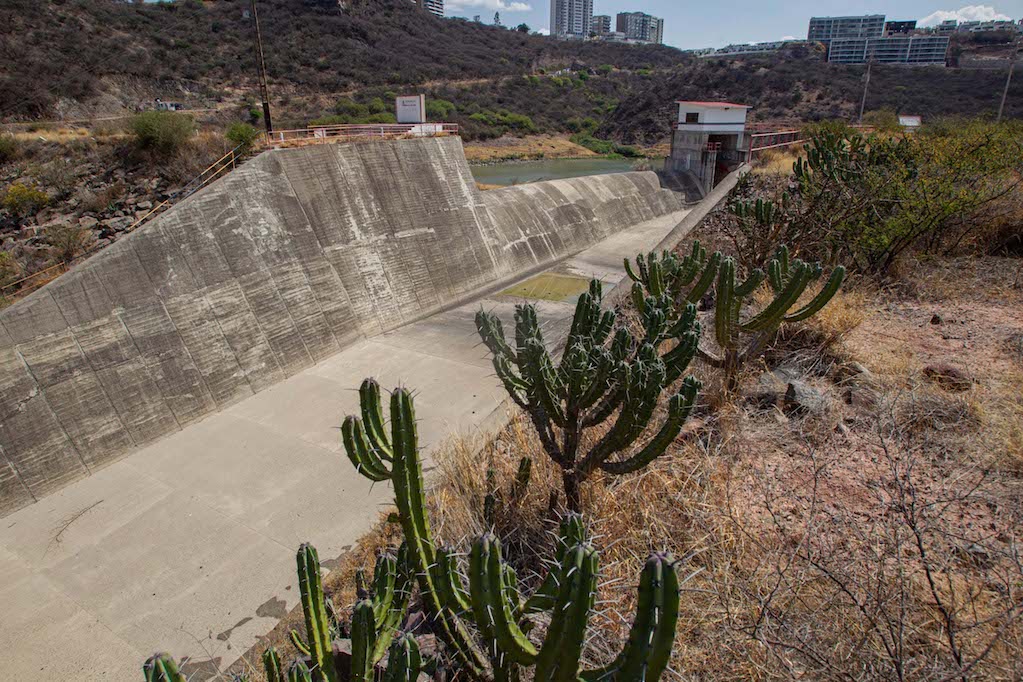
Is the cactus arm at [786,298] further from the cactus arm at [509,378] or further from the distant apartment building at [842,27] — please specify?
the distant apartment building at [842,27]

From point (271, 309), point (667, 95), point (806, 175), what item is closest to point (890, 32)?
point (667, 95)

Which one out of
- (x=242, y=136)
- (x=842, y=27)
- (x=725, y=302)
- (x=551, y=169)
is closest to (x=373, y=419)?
(x=725, y=302)

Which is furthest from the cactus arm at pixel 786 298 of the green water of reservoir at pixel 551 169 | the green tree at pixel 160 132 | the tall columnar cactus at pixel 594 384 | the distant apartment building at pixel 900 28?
the distant apartment building at pixel 900 28

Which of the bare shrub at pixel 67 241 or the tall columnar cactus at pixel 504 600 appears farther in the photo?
the bare shrub at pixel 67 241

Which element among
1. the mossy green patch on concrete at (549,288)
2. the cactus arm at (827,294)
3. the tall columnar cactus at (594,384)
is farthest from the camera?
the mossy green patch on concrete at (549,288)

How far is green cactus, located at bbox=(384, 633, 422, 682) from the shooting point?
2.72 metres

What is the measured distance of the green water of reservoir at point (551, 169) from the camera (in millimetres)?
42219

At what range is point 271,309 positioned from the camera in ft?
39.9

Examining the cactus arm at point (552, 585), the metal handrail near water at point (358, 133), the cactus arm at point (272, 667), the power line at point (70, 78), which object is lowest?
the cactus arm at point (272, 667)

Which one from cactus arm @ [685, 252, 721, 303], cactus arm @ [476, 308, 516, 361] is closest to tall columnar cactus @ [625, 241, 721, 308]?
cactus arm @ [685, 252, 721, 303]

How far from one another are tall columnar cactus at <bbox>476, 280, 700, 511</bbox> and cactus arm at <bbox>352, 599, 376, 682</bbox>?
192cm

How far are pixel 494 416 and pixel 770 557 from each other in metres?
5.70

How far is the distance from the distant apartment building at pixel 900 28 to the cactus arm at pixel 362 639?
128m

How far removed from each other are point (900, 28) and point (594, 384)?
12917 centimetres
